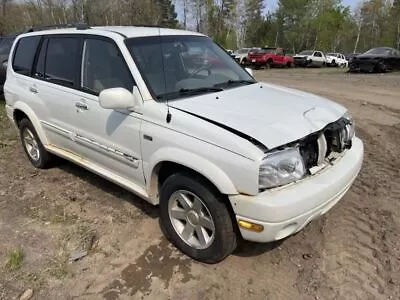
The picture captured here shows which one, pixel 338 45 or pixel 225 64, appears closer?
pixel 225 64

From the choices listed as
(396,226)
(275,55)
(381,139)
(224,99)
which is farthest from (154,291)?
(275,55)

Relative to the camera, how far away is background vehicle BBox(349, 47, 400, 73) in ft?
68.9

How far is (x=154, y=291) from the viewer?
9.84 ft

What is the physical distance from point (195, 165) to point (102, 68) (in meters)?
1.57

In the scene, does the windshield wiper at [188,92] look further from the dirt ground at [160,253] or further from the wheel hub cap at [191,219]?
the dirt ground at [160,253]

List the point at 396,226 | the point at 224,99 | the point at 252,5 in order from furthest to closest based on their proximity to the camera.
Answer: the point at 252,5 < the point at 396,226 < the point at 224,99

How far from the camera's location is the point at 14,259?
3.37 metres

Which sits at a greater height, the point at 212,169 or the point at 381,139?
the point at 212,169

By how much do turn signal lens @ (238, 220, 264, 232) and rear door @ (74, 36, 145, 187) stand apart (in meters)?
1.10

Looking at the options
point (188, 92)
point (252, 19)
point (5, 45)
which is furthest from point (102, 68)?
point (252, 19)

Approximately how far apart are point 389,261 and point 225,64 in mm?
2434

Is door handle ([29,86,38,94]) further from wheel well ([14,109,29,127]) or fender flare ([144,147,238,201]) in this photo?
fender flare ([144,147,238,201])

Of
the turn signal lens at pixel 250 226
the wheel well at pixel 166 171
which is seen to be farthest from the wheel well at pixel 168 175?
the turn signal lens at pixel 250 226

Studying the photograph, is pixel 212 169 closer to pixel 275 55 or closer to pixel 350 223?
pixel 350 223
